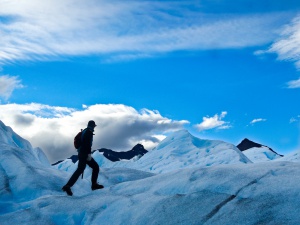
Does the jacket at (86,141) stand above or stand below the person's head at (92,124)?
below

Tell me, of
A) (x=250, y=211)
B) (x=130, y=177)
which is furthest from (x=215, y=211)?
(x=130, y=177)

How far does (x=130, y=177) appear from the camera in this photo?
13.0m

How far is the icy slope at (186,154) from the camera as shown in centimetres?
3719

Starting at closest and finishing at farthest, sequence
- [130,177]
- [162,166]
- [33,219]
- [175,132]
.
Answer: [33,219]
[130,177]
[162,166]
[175,132]

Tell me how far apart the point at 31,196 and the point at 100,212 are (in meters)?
3.35

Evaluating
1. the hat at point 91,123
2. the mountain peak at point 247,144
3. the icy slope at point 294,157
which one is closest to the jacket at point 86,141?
the hat at point 91,123

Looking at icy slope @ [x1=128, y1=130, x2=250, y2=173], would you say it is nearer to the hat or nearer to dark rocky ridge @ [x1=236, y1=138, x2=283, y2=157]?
the hat

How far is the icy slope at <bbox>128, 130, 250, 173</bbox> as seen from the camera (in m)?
37.2

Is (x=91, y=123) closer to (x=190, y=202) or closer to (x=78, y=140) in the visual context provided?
(x=78, y=140)

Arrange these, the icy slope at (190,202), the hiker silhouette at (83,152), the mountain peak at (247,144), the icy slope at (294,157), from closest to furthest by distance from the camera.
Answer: the icy slope at (190,202)
the hiker silhouette at (83,152)
the icy slope at (294,157)
the mountain peak at (247,144)

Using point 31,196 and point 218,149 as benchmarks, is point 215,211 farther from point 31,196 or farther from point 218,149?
point 218,149

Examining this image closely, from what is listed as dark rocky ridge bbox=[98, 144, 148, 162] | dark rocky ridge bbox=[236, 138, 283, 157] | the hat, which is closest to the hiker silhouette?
the hat

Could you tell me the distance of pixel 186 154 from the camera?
1640 inches

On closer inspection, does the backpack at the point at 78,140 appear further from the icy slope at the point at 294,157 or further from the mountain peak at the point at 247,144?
the mountain peak at the point at 247,144
